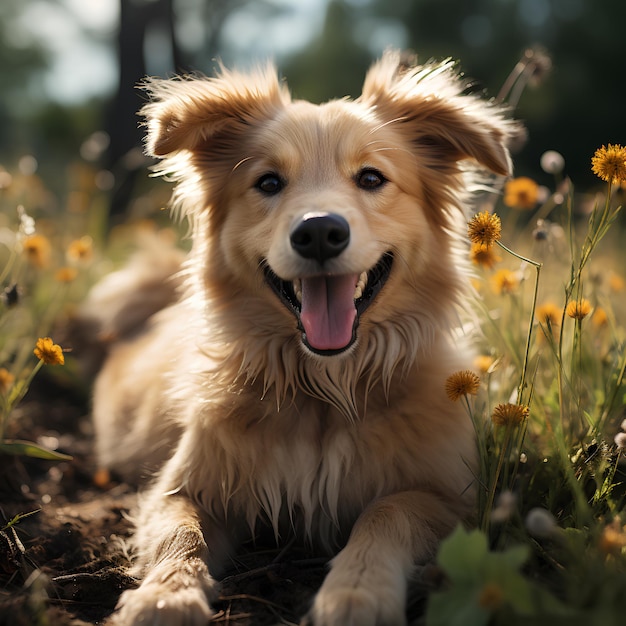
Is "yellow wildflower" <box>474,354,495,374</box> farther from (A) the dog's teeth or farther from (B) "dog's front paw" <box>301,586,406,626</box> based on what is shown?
(B) "dog's front paw" <box>301,586,406,626</box>

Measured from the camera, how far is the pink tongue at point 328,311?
2.54 m

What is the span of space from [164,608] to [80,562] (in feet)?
2.75

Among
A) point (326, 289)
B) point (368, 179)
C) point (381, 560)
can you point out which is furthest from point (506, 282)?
point (381, 560)

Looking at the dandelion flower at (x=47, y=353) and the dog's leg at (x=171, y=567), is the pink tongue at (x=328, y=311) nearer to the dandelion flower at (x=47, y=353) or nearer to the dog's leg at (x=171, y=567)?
the dog's leg at (x=171, y=567)

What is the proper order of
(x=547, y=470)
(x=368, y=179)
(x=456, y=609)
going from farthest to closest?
(x=368, y=179) < (x=547, y=470) < (x=456, y=609)

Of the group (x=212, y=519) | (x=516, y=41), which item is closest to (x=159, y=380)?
(x=212, y=519)

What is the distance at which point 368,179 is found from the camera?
2.79 meters

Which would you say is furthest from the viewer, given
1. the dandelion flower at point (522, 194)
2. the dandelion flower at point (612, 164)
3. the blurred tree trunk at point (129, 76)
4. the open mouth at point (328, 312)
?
the blurred tree trunk at point (129, 76)

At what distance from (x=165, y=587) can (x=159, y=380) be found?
5.61 feet

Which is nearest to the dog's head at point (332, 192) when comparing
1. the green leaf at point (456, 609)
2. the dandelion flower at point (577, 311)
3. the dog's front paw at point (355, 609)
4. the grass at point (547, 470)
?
the grass at point (547, 470)

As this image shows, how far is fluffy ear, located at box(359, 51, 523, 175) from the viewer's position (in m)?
2.86

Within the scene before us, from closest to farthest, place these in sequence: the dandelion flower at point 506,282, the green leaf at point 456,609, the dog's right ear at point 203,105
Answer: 1. the green leaf at point 456,609
2. the dog's right ear at point 203,105
3. the dandelion flower at point 506,282

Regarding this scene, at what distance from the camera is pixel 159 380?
3604 mm

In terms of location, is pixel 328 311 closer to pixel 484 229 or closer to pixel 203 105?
pixel 484 229
